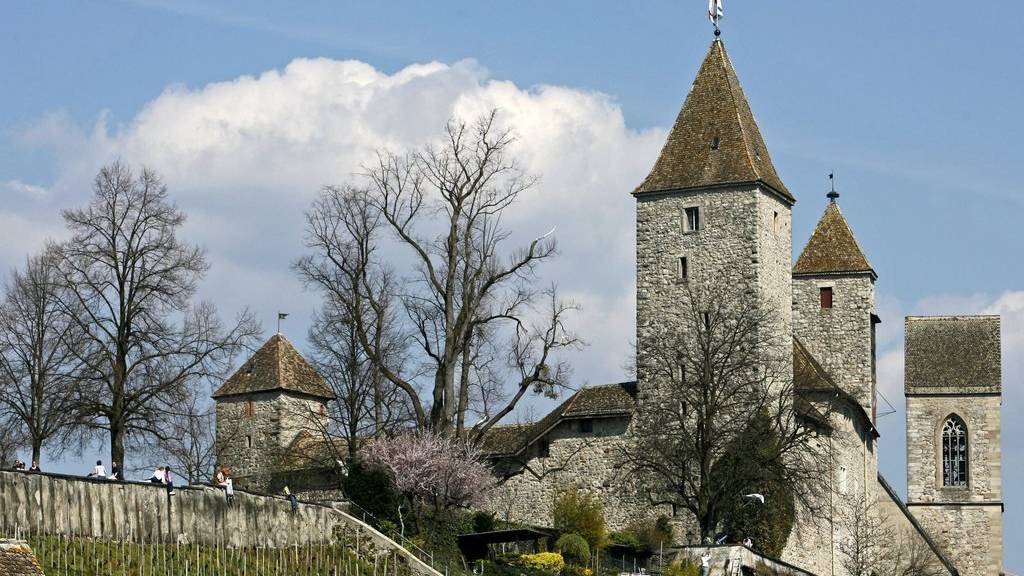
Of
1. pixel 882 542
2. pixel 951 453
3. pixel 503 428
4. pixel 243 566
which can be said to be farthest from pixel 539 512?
pixel 951 453

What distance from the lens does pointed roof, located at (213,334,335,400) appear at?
7381 centimetres

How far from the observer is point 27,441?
60250 mm

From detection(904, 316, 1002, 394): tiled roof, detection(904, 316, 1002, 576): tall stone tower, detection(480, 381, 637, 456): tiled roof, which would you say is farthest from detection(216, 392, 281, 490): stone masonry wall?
detection(904, 316, 1002, 394): tiled roof

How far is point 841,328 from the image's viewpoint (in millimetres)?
79438

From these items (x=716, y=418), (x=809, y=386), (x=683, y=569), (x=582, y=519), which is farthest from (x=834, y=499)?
(x=683, y=569)

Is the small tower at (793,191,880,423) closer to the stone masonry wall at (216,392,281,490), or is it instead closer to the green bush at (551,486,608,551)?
the green bush at (551,486,608,551)

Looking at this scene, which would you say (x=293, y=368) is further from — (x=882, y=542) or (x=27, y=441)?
(x=882, y=542)

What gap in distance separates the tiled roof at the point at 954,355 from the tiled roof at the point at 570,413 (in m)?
28.6

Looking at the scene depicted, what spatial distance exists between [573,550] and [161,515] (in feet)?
53.0

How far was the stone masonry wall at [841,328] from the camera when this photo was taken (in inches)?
3118

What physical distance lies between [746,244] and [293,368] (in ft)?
58.4

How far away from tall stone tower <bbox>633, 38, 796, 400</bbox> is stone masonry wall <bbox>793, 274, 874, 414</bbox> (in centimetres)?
1204

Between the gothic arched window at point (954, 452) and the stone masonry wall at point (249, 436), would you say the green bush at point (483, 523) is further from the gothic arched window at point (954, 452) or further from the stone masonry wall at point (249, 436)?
the gothic arched window at point (954, 452)

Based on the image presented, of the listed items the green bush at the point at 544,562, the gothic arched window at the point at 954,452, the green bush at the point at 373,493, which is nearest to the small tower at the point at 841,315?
the gothic arched window at the point at 954,452
